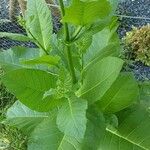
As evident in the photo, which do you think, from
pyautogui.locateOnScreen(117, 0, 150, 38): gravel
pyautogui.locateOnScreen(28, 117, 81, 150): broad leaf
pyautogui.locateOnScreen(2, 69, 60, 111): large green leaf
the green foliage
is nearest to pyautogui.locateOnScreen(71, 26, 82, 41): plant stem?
pyautogui.locateOnScreen(2, 69, 60, 111): large green leaf

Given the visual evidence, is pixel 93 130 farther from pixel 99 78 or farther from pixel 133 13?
pixel 133 13

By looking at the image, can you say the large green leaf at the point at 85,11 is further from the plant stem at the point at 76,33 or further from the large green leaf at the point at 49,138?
the large green leaf at the point at 49,138

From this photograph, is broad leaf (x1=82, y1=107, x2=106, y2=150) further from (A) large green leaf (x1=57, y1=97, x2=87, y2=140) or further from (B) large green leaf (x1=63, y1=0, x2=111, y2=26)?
(B) large green leaf (x1=63, y1=0, x2=111, y2=26)

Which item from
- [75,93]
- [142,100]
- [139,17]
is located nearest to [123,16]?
[139,17]

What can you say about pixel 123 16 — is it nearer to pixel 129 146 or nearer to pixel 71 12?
pixel 129 146

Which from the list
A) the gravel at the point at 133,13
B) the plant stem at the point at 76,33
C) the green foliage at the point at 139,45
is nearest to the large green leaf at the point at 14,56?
the plant stem at the point at 76,33

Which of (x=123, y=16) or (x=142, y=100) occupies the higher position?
(x=142, y=100)

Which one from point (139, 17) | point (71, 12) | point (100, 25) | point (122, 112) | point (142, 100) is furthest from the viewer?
point (139, 17)
